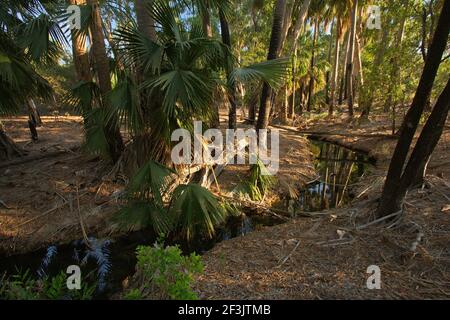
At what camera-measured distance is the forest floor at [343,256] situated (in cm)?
329

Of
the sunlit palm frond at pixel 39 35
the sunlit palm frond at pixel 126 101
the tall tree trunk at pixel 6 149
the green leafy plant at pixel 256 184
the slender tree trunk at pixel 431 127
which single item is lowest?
the green leafy plant at pixel 256 184

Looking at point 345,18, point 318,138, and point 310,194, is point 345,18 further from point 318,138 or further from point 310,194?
point 310,194

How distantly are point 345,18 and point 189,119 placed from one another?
15.5 metres

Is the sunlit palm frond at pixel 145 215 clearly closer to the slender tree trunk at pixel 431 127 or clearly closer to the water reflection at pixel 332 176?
the water reflection at pixel 332 176

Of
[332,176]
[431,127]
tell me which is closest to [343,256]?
[431,127]

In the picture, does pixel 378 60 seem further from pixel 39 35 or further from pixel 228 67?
pixel 39 35

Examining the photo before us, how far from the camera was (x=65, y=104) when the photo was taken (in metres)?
5.59


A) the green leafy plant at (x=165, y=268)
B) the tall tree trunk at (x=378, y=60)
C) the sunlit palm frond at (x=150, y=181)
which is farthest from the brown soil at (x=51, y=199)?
the tall tree trunk at (x=378, y=60)

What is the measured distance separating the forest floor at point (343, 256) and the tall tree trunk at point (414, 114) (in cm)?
36

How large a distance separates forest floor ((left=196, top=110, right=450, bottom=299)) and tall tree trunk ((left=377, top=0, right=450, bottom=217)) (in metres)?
0.36

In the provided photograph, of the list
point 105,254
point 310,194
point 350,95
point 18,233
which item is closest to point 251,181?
point 310,194

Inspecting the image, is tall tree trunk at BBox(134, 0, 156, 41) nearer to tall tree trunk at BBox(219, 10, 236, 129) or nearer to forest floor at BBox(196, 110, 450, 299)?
tall tree trunk at BBox(219, 10, 236, 129)

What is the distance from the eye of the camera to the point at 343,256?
396cm

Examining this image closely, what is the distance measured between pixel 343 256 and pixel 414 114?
219 centimetres
